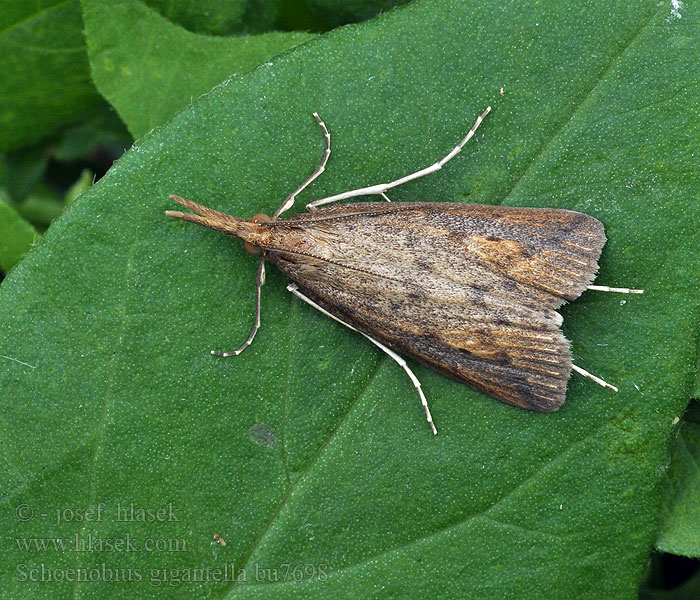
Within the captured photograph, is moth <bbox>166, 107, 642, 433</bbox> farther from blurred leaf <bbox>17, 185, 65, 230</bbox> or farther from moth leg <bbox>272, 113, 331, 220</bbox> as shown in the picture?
blurred leaf <bbox>17, 185, 65, 230</bbox>

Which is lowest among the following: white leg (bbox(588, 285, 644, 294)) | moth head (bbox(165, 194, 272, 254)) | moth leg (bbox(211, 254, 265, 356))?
moth leg (bbox(211, 254, 265, 356))

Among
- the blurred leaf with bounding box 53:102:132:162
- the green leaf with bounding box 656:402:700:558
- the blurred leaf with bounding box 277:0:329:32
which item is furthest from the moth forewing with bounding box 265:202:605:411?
the blurred leaf with bounding box 53:102:132:162

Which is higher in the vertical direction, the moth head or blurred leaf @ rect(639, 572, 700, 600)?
the moth head

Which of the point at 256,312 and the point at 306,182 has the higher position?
the point at 306,182

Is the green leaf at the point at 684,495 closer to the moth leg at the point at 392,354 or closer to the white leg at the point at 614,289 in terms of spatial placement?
the white leg at the point at 614,289

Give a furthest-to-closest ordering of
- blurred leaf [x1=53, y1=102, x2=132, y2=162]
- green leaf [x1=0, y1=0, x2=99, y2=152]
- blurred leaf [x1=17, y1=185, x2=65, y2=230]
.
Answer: blurred leaf [x1=17, y1=185, x2=65, y2=230]
blurred leaf [x1=53, y1=102, x2=132, y2=162]
green leaf [x1=0, y1=0, x2=99, y2=152]

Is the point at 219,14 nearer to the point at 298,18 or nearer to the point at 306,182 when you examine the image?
the point at 298,18

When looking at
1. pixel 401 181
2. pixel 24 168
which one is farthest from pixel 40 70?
pixel 401 181

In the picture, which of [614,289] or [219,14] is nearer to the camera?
[614,289]
